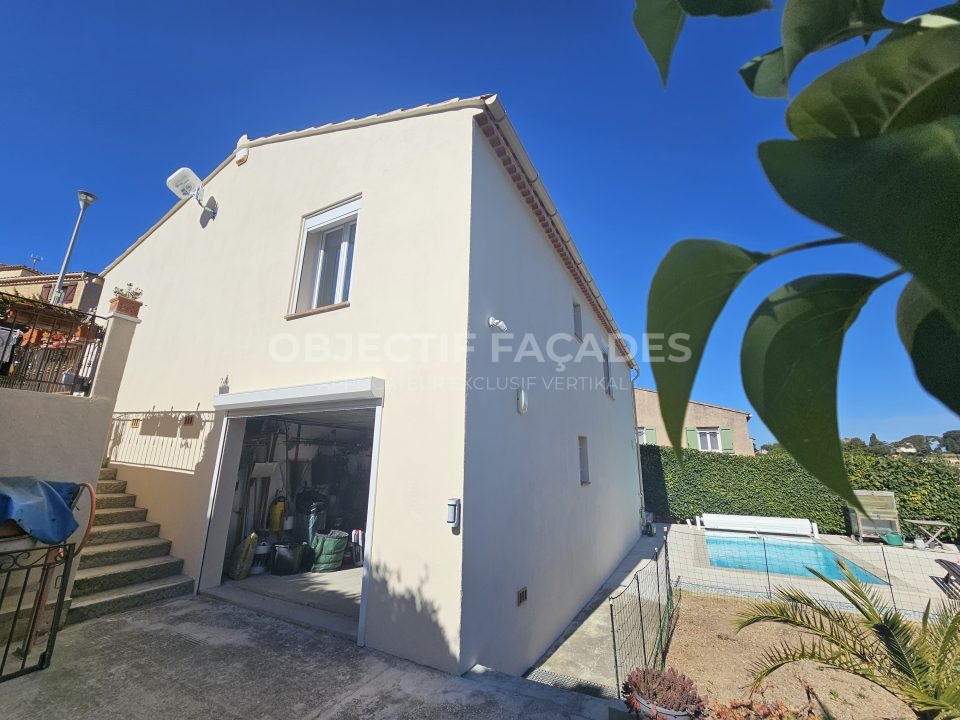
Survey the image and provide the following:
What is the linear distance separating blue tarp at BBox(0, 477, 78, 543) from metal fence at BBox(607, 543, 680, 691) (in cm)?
640

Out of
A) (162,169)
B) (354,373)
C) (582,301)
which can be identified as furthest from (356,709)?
(162,169)

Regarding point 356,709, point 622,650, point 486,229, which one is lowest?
point 622,650

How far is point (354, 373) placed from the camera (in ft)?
19.8

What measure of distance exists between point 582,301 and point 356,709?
9853 millimetres

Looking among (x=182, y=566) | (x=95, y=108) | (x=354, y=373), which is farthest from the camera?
(x=95, y=108)

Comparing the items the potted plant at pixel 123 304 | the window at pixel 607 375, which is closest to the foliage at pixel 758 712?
the potted plant at pixel 123 304

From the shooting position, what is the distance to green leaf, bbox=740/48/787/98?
0.69m

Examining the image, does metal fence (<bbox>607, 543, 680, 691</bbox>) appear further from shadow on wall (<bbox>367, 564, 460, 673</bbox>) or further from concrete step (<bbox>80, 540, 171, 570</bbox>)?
concrete step (<bbox>80, 540, 171, 570</bbox>)

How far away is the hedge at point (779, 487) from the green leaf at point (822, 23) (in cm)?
1468

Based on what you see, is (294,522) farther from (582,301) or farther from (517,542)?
(582,301)

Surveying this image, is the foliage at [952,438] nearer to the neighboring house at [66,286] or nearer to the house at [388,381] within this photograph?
the house at [388,381]

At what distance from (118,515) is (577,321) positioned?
1050 centimetres

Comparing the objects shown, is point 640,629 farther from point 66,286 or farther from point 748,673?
point 66,286

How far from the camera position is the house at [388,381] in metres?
5.09
